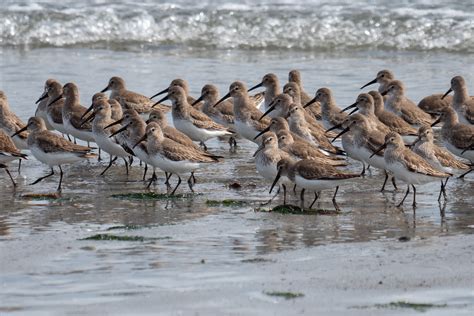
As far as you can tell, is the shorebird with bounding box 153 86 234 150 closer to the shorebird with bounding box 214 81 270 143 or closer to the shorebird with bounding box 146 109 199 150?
the shorebird with bounding box 214 81 270 143

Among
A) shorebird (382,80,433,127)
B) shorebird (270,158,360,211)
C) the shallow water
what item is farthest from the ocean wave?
shorebird (270,158,360,211)

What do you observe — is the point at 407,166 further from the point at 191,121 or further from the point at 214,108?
the point at 214,108

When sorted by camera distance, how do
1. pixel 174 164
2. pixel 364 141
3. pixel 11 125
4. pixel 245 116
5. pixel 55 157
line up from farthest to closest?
pixel 245 116 → pixel 11 125 → pixel 364 141 → pixel 55 157 → pixel 174 164

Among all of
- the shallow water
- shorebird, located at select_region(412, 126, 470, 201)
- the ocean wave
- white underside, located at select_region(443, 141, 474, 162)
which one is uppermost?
the ocean wave

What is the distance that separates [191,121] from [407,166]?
4350 millimetres

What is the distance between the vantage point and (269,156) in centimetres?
1158

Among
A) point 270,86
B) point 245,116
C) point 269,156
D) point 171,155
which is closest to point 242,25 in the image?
point 270,86

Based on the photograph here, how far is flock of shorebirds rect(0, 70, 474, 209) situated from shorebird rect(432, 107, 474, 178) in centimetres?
1

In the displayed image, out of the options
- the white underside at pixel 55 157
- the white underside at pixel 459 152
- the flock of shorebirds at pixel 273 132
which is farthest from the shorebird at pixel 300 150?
the white underside at pixel 55 157

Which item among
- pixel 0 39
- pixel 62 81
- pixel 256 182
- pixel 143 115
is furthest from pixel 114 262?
pixel 0 39

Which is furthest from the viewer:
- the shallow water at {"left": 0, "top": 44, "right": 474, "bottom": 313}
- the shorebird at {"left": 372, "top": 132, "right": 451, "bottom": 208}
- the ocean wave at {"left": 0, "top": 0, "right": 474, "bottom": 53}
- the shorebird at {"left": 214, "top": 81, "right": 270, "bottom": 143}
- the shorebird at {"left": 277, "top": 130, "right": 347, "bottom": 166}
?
the ocean wave at {"left": 0, "top": 0, "right": 474, "bottom": 53}

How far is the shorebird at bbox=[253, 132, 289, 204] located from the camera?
1152cm

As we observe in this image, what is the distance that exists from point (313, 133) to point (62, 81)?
6.73 m

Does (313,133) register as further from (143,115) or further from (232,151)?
(143,115)
